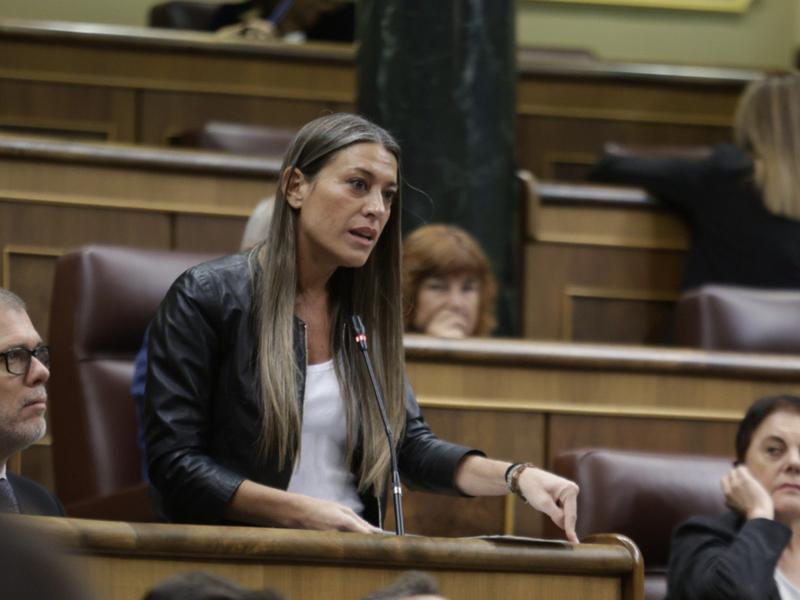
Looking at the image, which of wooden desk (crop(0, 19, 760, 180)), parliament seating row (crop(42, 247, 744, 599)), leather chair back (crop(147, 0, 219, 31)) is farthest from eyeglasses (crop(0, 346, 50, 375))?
leather chair back (crop(147, 0, 219, 31))

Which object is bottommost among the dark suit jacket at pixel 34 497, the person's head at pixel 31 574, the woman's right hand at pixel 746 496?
the woman's right hand at pixel 746 496

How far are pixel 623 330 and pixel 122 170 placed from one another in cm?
72

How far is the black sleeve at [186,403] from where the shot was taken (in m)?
0.95

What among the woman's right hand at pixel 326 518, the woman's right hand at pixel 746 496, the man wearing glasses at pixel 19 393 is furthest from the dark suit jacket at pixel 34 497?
the woman's right hand at pixel 746 496

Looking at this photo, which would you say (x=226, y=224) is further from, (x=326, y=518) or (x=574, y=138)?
(x=326, y=518)

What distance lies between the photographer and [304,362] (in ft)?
3.32

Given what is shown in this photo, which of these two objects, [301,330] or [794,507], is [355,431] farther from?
[794,507]

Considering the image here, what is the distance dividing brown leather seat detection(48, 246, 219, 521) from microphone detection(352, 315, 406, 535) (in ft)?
1.58

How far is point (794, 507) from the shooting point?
4.19ft

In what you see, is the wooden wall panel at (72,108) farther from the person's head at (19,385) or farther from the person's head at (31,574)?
the person's head at (31,574)

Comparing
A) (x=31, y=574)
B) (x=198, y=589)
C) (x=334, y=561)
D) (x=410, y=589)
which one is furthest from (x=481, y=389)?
(x=31, y=574)

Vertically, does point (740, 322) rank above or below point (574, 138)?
below

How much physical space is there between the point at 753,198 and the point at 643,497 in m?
0.80

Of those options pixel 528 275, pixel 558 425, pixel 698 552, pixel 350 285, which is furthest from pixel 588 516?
pixel 528 275
